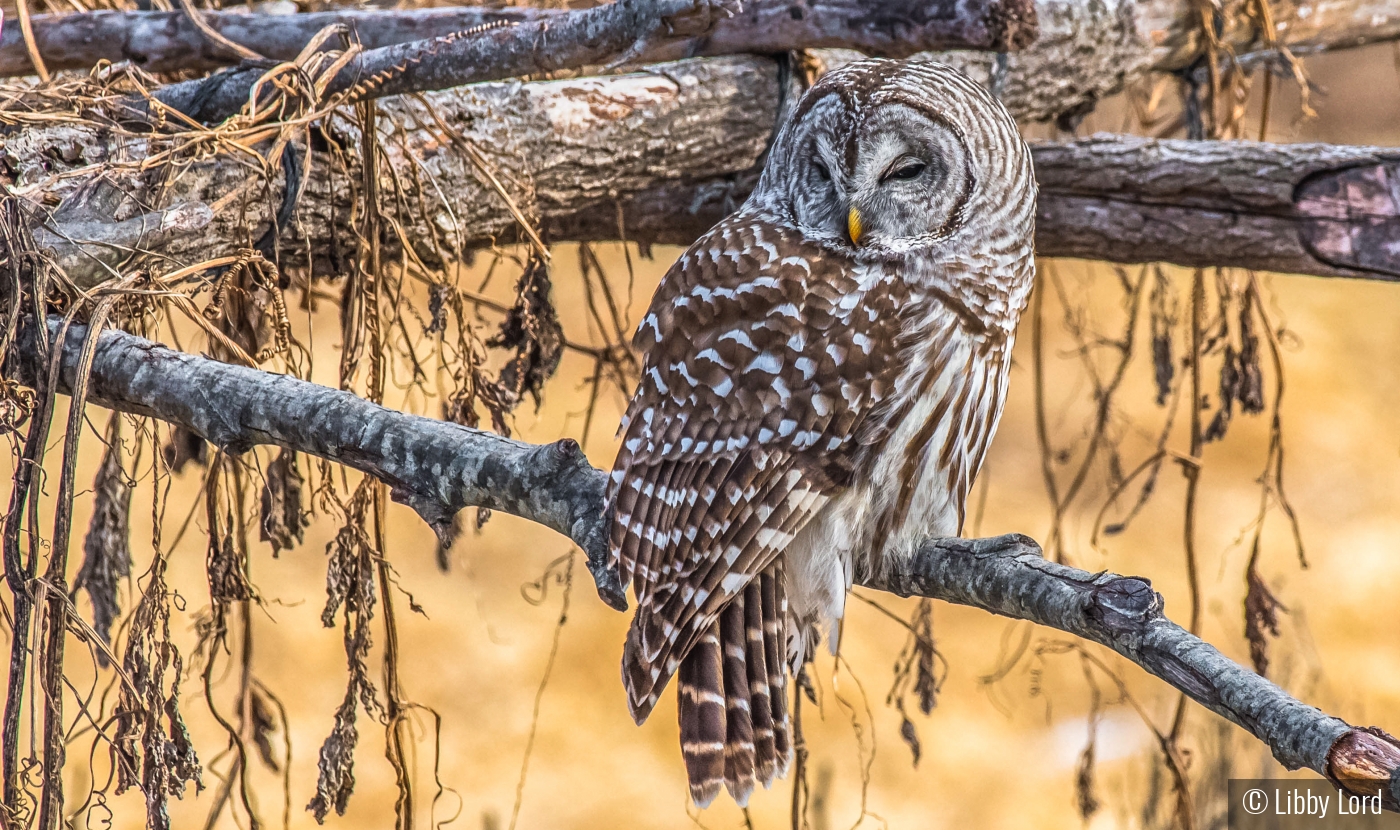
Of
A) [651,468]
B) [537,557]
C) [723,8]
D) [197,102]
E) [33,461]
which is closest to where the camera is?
[33,461]

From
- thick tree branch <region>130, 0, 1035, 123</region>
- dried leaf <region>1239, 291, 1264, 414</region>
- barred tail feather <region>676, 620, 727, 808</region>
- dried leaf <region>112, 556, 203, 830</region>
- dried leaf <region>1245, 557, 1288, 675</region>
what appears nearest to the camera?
dried leaf <region>112, 556, 203, 830</region>

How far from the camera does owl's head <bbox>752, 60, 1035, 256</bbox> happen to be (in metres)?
2.00

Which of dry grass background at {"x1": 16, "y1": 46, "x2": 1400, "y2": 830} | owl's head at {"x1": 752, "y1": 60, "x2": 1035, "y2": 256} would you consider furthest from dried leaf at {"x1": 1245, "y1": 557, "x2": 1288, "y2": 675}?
owl's head at {"x1": 752, "y1": 60, "x2": 1035, "y2": 256}

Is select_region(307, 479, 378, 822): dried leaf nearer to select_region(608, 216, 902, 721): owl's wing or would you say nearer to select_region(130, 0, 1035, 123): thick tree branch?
select_region(608, 216, 902, 721): owl's wing

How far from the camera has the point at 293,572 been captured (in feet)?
18.4

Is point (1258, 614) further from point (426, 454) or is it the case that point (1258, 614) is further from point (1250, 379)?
point (426, 454)

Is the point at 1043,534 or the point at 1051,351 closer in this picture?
the point at 1043,534

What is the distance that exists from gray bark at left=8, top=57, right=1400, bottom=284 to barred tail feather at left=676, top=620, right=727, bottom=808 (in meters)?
1.10

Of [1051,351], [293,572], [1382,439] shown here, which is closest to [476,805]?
[293,572]

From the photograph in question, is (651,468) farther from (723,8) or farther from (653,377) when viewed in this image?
(723,8)

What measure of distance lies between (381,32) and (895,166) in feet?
5.35

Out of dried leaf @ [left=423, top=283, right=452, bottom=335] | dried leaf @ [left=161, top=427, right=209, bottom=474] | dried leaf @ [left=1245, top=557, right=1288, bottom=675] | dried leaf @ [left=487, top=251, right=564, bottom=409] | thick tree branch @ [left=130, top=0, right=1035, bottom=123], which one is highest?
thick tree branch @ [left=130, top=0, right=1035, bottom=123]

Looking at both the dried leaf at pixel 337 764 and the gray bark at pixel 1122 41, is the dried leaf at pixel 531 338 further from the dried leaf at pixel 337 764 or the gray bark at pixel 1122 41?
the gray bark at pixel 1122 41

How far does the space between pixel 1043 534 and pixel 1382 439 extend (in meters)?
2.69
